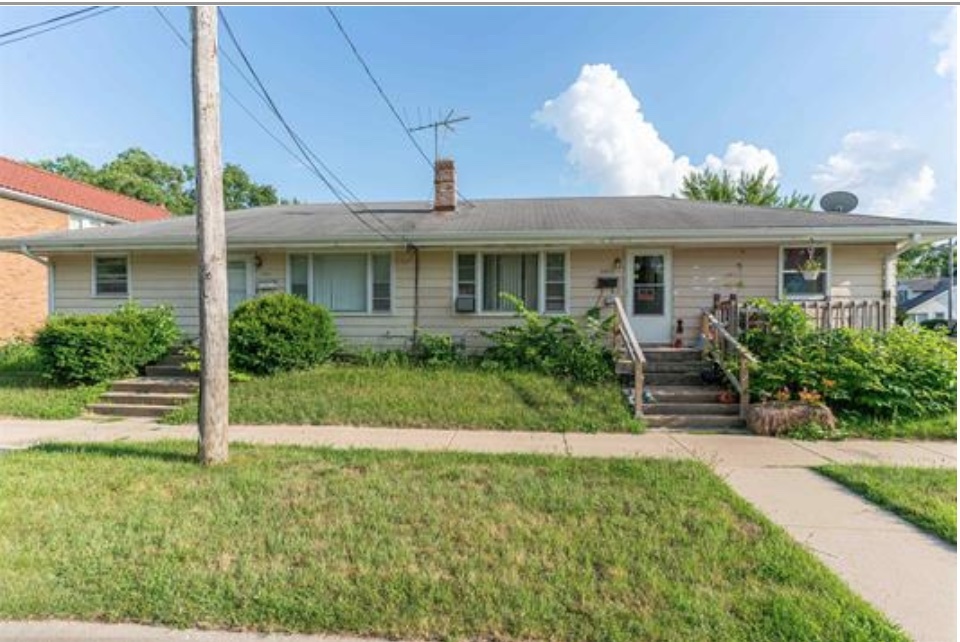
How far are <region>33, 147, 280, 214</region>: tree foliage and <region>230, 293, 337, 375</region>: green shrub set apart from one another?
31712 millimetres

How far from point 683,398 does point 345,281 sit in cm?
702

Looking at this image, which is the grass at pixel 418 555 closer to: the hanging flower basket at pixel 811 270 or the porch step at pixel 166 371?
the porch step at pixel 166 371

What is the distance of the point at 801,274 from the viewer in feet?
30.9

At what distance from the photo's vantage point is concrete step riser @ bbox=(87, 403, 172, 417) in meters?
7.53

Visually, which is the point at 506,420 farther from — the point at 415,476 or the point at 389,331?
the point at 389,331

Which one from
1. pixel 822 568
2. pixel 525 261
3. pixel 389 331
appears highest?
pixel 525 261

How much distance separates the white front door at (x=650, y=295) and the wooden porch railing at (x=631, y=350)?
0.37 metres

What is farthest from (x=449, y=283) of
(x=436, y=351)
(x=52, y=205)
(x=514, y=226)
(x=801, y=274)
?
(x=52, y=205)

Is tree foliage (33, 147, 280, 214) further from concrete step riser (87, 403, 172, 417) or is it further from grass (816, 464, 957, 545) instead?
grass (816, 464, 957, 545)

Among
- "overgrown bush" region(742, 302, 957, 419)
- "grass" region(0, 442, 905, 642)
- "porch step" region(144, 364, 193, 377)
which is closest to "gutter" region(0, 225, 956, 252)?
"overgrown bush" region(742, 302, 957, 419)

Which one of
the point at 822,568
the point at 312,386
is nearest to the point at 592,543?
the point at 822,568

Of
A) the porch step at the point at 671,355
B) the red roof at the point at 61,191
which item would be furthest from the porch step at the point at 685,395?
the red roof at the point at 61,191

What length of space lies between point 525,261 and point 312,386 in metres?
4.91

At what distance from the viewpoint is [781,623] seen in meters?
2.46
